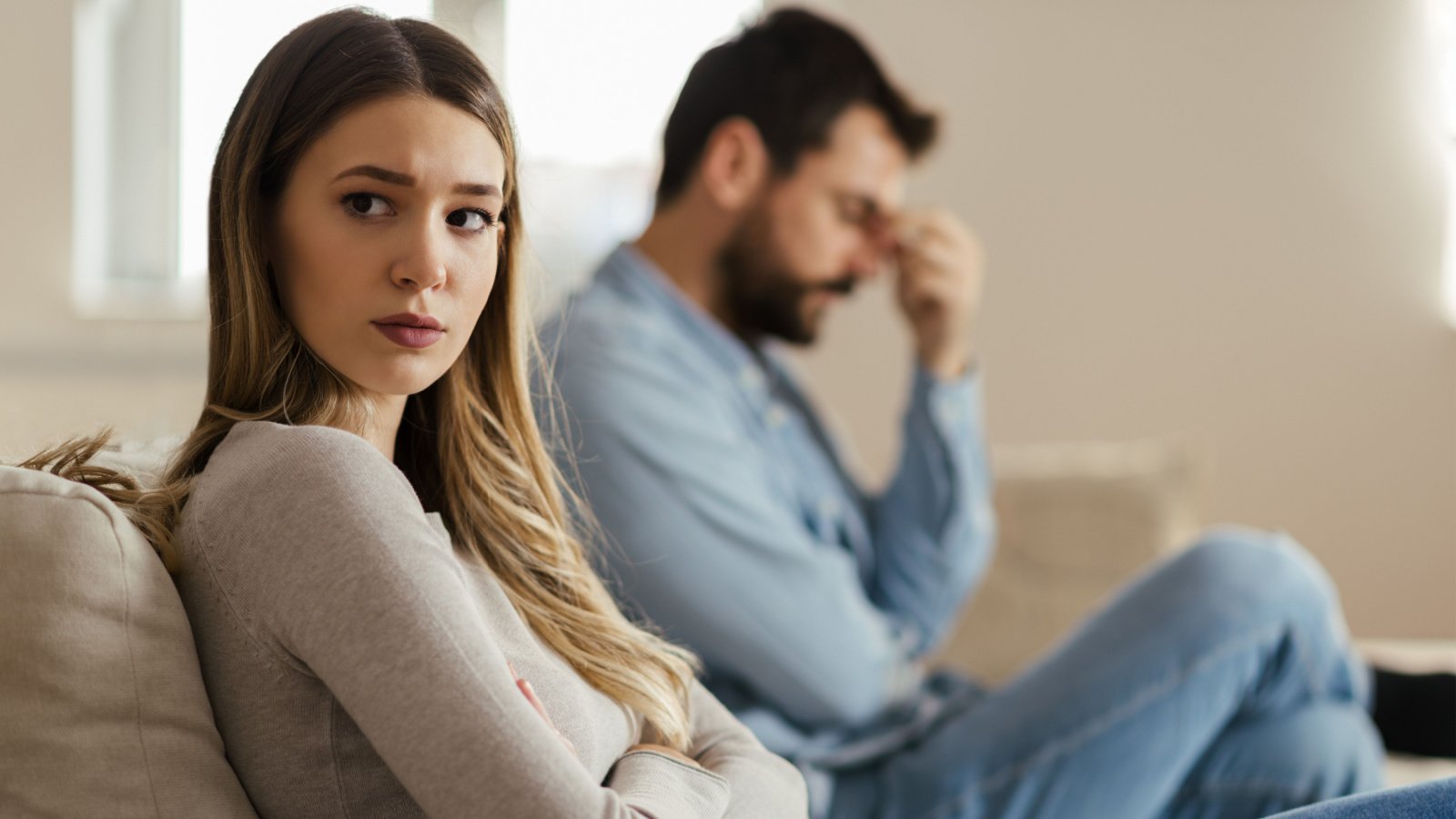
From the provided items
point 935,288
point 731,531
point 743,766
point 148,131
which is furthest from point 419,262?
point 148,131

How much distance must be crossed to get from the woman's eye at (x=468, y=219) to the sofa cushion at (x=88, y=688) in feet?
0.83

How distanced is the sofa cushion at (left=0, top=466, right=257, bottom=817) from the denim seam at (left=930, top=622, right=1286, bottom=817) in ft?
3.02

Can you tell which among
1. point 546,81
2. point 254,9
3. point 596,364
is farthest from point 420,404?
point 254,9

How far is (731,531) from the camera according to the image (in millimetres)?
1538

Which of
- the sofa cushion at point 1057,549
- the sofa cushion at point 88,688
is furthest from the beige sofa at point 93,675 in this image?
the sofa cushion at point 1057,549

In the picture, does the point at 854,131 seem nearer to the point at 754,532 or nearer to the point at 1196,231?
the point at 754,532

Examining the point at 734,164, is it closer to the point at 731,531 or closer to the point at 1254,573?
the point at 731,531

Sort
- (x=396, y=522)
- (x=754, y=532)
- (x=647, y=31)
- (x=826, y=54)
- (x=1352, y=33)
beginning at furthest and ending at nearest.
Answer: (x=647, y=31) < (x=1352, y=33) < (x=826, y=54) < (x=754, y=532) < (x=396, y=522)

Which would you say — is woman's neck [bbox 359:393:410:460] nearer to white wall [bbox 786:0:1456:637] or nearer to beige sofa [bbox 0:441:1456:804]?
beige sofa [bbox 0:441:1456:804]

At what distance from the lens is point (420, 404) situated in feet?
2.94

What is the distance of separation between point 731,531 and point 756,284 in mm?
449

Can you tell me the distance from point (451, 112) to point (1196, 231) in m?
3.20

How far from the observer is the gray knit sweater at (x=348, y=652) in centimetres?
63

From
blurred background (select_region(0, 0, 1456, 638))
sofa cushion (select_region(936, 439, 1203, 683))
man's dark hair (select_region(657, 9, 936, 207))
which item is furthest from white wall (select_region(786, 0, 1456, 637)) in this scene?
man's dark hair (select_region(657, 9, 936, 207))
